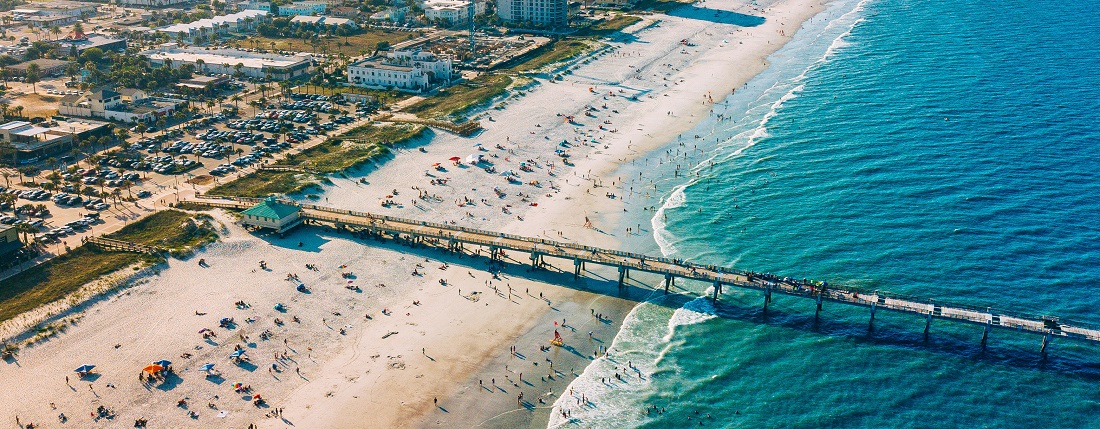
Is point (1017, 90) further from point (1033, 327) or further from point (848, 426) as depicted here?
point (848, 426)

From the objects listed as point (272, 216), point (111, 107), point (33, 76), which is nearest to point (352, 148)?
point (272, 216)

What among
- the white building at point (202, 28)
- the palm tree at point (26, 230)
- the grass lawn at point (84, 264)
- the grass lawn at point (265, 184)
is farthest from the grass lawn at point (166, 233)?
the white building at point (202, 28)

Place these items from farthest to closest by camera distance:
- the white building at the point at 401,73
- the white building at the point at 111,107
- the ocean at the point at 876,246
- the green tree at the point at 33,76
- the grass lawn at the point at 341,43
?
the grass lawn at the point at 341,43, the white building at the point at 401,73, the green tree at the point at 33,76, the white building at the point at 111,107, the ocean at the point at 876,246

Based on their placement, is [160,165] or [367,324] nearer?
[367,324]

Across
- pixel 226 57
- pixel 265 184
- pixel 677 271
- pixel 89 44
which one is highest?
pixel 89 44

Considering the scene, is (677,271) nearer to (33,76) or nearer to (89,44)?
(33,76)

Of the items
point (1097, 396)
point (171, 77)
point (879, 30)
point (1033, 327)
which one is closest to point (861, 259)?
point (1033, 327)

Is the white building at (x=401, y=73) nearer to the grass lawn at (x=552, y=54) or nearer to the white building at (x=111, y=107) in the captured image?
the grass lawn at (x=552, y=54)
